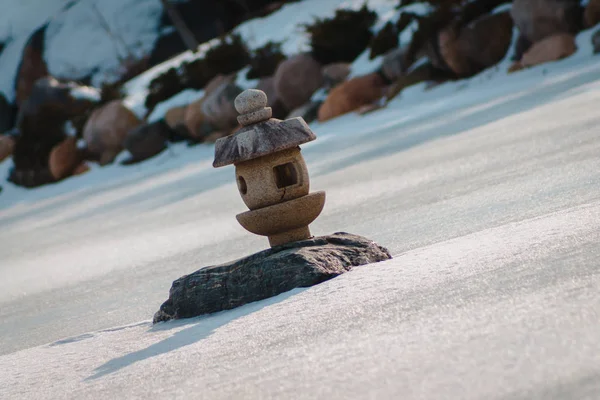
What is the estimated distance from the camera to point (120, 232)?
966 cm

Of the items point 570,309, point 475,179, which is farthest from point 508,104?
point 570,309

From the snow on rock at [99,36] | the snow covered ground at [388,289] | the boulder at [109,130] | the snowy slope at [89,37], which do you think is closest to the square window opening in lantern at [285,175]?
the snow covered ground at [388,289]

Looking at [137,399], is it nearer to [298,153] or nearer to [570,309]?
[570,309]

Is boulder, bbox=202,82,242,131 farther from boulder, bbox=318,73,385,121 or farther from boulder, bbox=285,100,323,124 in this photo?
boulder, bbox=318,73,385,121

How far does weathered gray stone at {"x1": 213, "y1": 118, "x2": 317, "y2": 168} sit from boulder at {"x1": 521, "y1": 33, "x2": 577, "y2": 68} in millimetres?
10129

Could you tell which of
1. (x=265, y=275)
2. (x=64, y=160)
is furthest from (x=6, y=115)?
(x=265, y=275)

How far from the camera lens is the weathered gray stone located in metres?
4.54

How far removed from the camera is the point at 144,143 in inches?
880

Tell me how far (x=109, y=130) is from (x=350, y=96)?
9278 millimetres

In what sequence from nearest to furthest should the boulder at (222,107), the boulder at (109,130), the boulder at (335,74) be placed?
the boulder at (335,74), the boulder at (222,107), the boulder at (109,130)

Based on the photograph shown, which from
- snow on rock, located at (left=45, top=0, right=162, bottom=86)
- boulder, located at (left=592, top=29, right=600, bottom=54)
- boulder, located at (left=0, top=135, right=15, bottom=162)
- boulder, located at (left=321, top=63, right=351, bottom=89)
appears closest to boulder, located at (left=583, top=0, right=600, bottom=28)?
boulder, located at (left=592, top=29, right=600, bottom=54)

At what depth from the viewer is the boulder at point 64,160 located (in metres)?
25.1

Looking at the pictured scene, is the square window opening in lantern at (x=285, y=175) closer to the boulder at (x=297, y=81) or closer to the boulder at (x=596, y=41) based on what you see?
the boulder at (x=596, y=41)

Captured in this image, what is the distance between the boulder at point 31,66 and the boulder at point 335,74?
70.2ft
